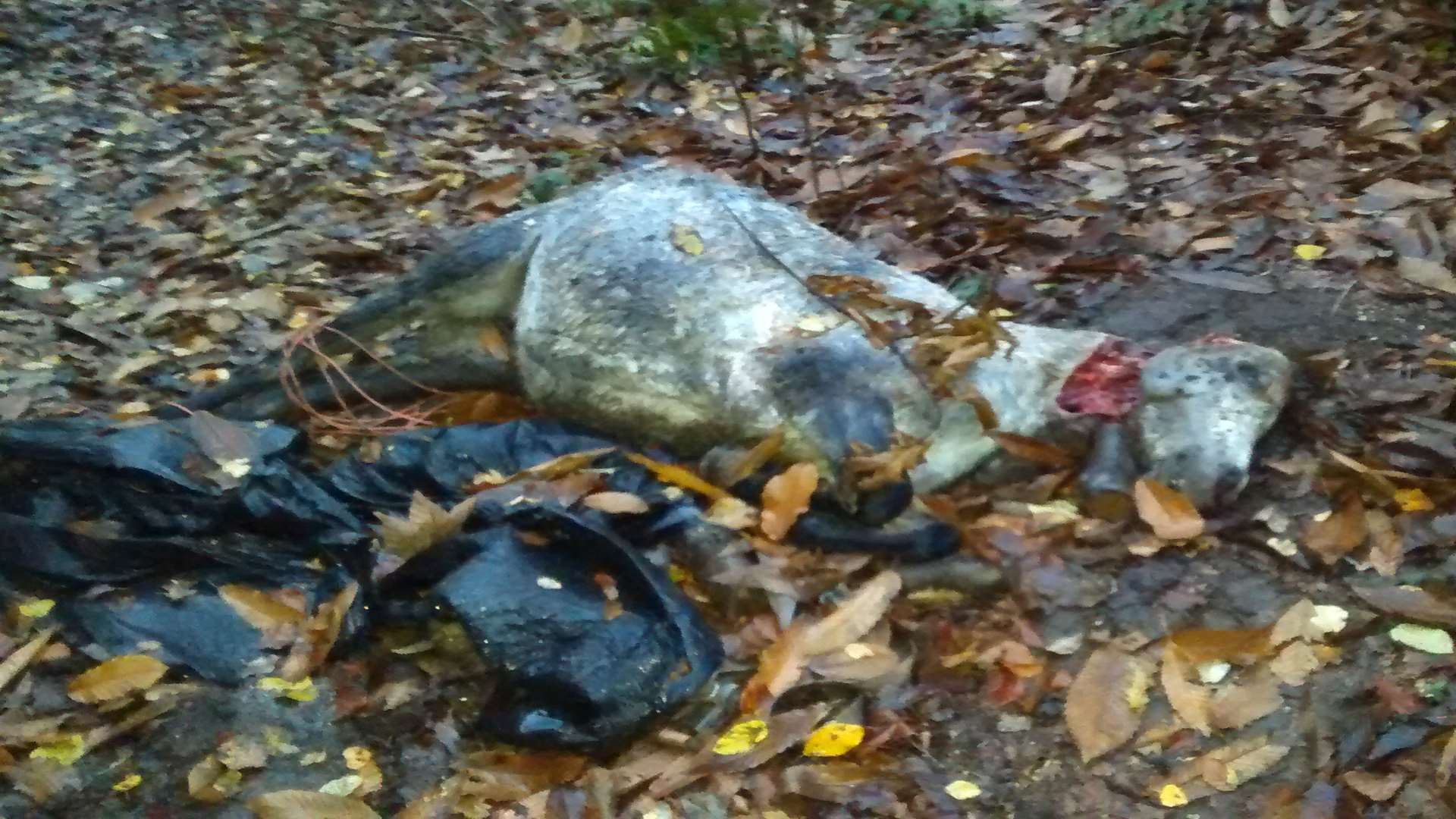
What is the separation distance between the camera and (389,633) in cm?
274

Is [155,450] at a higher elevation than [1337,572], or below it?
higher

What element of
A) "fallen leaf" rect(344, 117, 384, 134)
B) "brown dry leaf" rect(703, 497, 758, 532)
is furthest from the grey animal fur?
"fallen leaf" rect(344, 117, 384, 134)

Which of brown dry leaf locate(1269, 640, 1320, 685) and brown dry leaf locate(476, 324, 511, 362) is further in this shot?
brown dry leaf locate(476, 324, 511, 362)

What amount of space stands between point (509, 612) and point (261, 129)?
4.65 meters

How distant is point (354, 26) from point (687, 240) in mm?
5009

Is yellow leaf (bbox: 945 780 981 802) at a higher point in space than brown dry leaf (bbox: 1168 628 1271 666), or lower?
lower

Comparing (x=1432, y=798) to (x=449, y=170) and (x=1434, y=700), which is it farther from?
(x=449, y=170)

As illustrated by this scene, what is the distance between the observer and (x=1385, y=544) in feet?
8.76

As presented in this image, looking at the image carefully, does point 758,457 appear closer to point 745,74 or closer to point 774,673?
point 774,673

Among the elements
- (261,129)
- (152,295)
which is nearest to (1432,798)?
(152,295)

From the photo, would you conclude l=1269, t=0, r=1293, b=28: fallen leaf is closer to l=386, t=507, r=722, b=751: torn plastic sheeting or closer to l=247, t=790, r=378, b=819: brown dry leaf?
l=386, t=507, r=722, b=751: torn plastic sheeting

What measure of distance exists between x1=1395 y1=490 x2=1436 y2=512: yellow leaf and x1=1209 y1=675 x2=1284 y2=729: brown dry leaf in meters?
0.71

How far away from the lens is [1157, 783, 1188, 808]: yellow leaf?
216cm

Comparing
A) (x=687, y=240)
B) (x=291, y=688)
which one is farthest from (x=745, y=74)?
(x=291, y=688)
